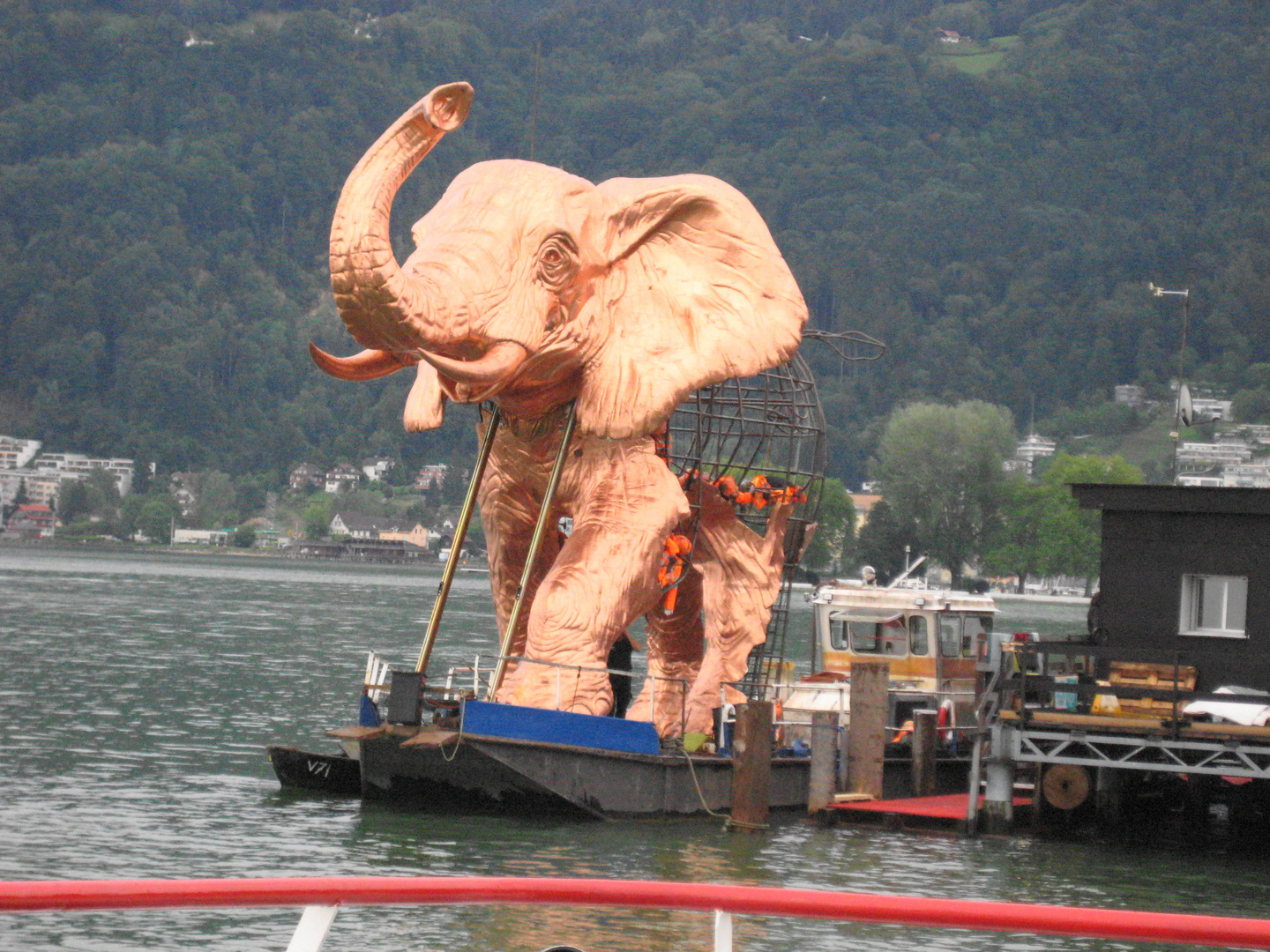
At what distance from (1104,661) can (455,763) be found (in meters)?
6.78

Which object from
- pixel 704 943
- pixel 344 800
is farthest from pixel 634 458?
pixel 704 943

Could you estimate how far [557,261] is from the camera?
59.3ft

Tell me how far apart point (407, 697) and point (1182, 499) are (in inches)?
311

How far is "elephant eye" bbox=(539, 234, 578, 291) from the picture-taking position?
1797 cm

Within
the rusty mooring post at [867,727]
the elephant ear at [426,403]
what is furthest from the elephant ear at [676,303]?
the rusty mooring post at [867,727]

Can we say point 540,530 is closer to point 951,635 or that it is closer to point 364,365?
point 364,365

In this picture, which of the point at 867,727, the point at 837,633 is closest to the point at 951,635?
the point at 837,633

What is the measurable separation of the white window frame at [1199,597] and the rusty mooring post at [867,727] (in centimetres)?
296

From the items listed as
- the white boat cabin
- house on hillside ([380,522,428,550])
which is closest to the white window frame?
the white boat cabin

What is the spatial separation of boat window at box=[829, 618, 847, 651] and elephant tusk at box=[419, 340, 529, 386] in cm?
858

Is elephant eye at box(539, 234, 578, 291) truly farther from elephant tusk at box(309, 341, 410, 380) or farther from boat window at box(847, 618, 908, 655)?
boat window at box(847, 618, 908, 655)

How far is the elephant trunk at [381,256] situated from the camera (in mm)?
16609

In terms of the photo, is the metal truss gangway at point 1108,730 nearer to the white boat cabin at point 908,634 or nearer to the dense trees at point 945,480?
the white boat cabin at point 908,634

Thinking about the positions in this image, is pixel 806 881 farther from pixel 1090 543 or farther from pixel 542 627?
pixel 1090 543
